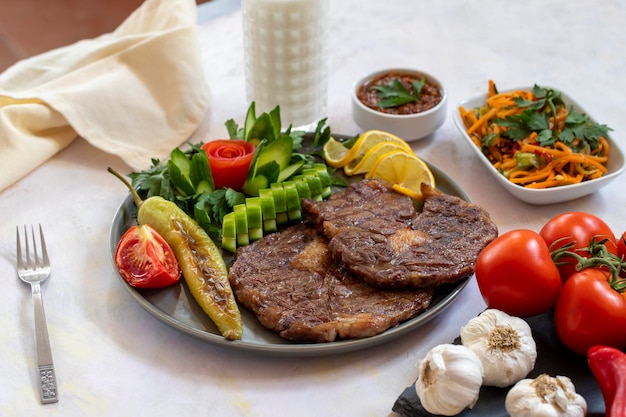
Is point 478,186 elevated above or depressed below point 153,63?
below

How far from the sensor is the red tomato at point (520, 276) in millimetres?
2244

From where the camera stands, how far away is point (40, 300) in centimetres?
258

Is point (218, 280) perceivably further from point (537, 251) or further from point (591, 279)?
point (591, 279)

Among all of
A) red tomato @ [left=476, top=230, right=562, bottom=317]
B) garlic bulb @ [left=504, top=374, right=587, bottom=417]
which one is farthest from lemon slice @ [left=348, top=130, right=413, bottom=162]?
garlic bulb @ [left=504, top=374, right=587, bottom=417]

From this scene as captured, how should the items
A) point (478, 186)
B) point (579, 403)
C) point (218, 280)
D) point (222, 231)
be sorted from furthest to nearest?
point (478, 186), point (222, 231), point (218, 280), point (579, 403)

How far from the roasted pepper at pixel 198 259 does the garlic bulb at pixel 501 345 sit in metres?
0.77

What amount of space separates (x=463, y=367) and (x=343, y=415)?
426mm

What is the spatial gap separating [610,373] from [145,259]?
1.57 metres

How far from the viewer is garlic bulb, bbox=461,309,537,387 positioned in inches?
82.4

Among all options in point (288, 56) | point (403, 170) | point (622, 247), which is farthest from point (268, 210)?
point (622, 247)

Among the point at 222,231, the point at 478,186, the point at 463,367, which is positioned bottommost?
the point at 478,186

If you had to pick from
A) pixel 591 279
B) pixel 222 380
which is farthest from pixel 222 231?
pixel 591 279

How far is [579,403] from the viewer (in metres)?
1.96

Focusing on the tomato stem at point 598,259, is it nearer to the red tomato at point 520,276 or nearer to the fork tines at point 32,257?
the red tomato at point 520,276
